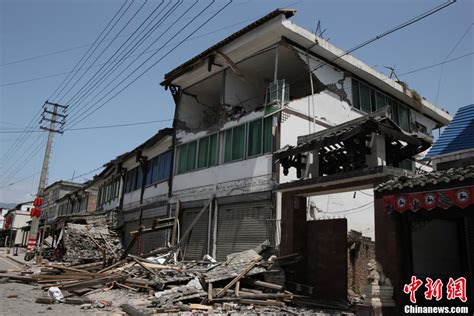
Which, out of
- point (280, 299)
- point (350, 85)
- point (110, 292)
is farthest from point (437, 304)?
point (350, 85)

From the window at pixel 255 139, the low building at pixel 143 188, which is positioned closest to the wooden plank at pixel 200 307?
the window at pixel 255 139

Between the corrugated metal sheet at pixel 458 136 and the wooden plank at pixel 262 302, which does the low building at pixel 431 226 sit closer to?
the corrugated metal sheet at pixel 458 136

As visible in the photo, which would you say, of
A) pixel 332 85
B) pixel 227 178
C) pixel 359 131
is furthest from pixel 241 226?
pixel 332 85

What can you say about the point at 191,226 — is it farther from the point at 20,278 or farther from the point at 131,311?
the point at 131,311

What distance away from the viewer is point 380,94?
67.9 feet

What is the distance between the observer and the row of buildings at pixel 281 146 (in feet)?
37.2

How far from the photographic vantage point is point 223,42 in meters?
18.1

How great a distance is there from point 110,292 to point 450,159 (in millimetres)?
11710

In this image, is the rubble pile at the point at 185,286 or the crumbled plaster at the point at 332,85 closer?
the rubble pile at the point at 185,286

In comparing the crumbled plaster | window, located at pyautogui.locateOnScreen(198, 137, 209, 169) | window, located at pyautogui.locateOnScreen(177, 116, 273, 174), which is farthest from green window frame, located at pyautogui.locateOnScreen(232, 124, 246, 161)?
the crumbled plaster

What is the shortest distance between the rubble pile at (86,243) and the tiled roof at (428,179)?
62.4 feet

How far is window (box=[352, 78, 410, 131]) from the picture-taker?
19156mm

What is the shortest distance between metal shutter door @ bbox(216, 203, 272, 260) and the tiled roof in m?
6.35

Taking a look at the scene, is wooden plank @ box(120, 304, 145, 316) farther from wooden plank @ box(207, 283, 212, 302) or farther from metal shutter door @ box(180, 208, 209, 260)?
metal shutter door @ box(180, 208, 209, 260)
